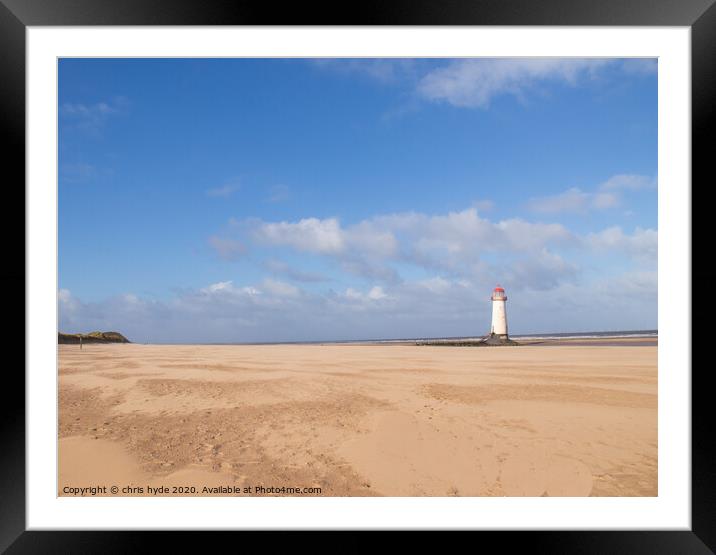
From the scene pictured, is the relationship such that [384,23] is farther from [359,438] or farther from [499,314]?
[499,314]

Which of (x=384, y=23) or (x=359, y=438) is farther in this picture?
(x=359, y=438)

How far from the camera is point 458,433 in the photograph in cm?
265

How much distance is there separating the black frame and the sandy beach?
0.24 meters

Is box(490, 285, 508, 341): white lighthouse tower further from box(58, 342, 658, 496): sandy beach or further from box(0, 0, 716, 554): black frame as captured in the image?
box(0, 0, 716, 554): black frame

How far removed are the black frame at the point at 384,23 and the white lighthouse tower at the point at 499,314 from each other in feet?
55.6

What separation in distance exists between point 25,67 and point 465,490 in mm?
3386

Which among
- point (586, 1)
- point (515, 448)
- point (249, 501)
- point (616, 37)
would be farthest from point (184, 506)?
point (616, 37)

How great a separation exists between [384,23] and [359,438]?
8.71 ft

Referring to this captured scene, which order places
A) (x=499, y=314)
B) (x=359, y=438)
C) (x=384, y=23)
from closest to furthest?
(x=384, y=23)
(x=359, y=438)
(x=499, y=314)

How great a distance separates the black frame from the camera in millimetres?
1766

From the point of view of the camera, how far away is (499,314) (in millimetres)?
18328

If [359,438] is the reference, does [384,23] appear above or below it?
above

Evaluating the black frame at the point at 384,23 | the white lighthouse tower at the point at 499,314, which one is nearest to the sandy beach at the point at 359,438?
the black frame at the point at 384,23

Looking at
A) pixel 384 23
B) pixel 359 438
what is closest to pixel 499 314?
pixel 359 438
